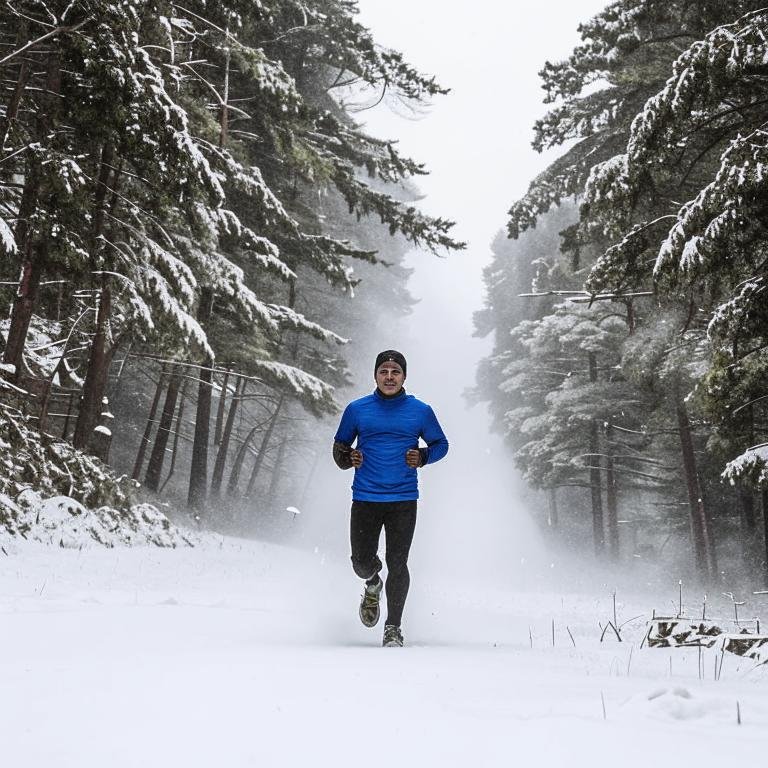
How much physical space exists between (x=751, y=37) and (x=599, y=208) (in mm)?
2432

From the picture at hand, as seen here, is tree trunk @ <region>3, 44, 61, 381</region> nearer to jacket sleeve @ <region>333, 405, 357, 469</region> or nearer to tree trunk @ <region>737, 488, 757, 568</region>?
jacket sleeve @ <region>333, 405, 357, 469</region>

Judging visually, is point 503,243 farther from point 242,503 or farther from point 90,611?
point 90,611

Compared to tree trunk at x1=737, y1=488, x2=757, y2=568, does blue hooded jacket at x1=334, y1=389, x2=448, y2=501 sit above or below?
below

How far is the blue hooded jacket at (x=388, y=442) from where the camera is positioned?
4863mm

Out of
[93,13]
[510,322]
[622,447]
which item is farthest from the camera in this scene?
[510,322]

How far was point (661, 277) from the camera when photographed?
6895 millimetres

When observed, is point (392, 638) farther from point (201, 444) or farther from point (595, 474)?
point (595, 474)

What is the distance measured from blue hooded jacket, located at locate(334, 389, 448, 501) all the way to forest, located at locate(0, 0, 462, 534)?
14.7ft

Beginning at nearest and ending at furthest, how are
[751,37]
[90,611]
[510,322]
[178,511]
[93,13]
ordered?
1. [90,611]
2. [751,37]
3. [93,13]
4. [178,511]
5. [510,322]

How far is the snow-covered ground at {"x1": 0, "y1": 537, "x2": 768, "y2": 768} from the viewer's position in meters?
1.75

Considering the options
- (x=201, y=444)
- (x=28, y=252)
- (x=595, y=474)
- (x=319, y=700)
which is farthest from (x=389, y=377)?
(x=595, y=474)

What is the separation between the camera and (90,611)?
4230 mm

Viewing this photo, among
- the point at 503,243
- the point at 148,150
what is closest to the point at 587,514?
the point at 503,243

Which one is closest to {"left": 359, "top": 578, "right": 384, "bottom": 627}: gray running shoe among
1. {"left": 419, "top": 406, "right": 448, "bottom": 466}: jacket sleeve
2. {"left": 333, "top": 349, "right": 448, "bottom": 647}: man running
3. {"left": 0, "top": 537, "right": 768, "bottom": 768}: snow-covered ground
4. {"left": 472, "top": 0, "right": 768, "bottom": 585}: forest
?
{"left": 333, "top": 349, "right": 448, "bottom": 647}: man running
